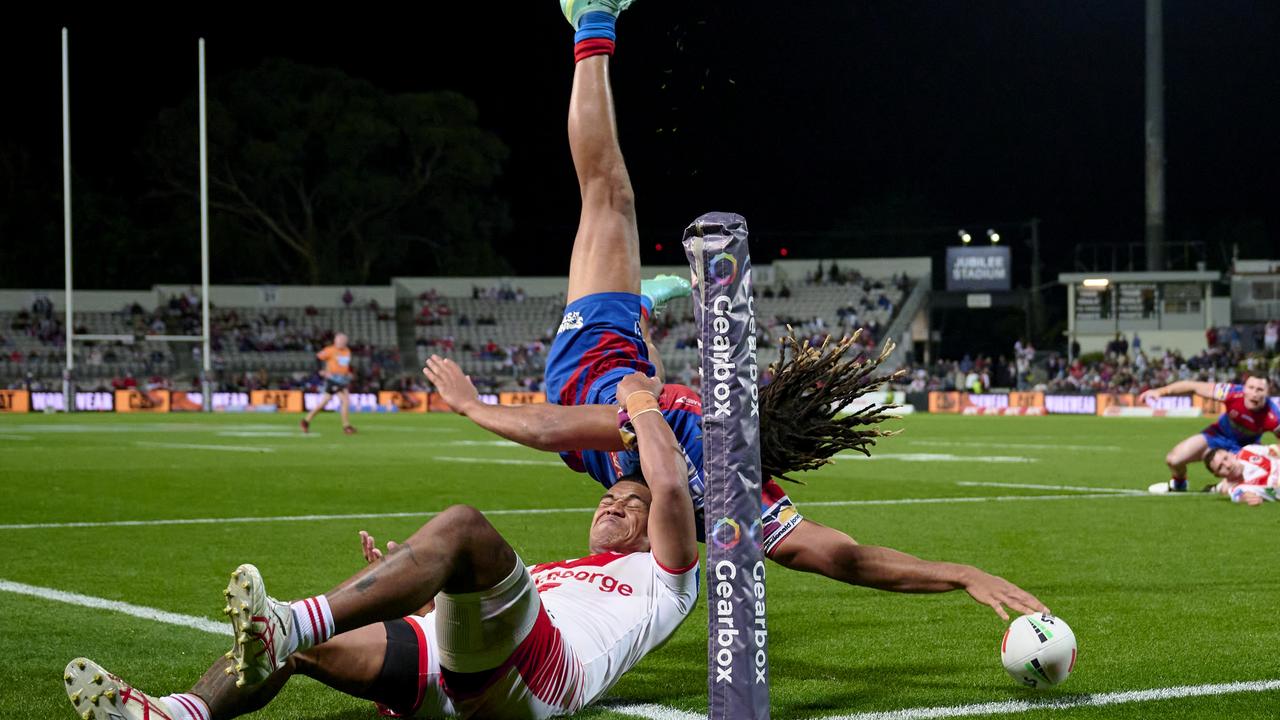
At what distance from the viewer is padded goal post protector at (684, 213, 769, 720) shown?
333 cm

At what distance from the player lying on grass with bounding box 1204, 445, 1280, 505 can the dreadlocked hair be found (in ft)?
28.9

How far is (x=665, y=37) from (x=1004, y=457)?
48.0ft

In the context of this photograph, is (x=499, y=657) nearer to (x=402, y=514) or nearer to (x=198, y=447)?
(x=402, y=514)

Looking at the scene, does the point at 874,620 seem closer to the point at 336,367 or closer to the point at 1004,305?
the point at 336,367

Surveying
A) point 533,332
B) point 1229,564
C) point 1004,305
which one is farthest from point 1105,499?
point 1004,305

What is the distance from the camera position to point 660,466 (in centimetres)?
416

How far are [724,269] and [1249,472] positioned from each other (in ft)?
Answer: 37.6

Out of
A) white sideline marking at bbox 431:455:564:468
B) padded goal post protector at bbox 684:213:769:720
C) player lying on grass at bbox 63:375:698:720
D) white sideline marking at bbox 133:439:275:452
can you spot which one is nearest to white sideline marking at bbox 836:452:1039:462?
white sideline marking at bbox 431:455:564:468

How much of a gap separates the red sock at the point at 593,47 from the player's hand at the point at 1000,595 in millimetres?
3192

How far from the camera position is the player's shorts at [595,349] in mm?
6211

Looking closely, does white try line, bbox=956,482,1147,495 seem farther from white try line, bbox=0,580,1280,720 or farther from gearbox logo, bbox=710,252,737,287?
gearbox logo, bbox=710,252,737,287

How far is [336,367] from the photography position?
26.6m

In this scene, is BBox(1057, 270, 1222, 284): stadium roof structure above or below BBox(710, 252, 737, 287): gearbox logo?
above

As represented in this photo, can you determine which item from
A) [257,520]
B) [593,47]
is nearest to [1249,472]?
[257,520]
